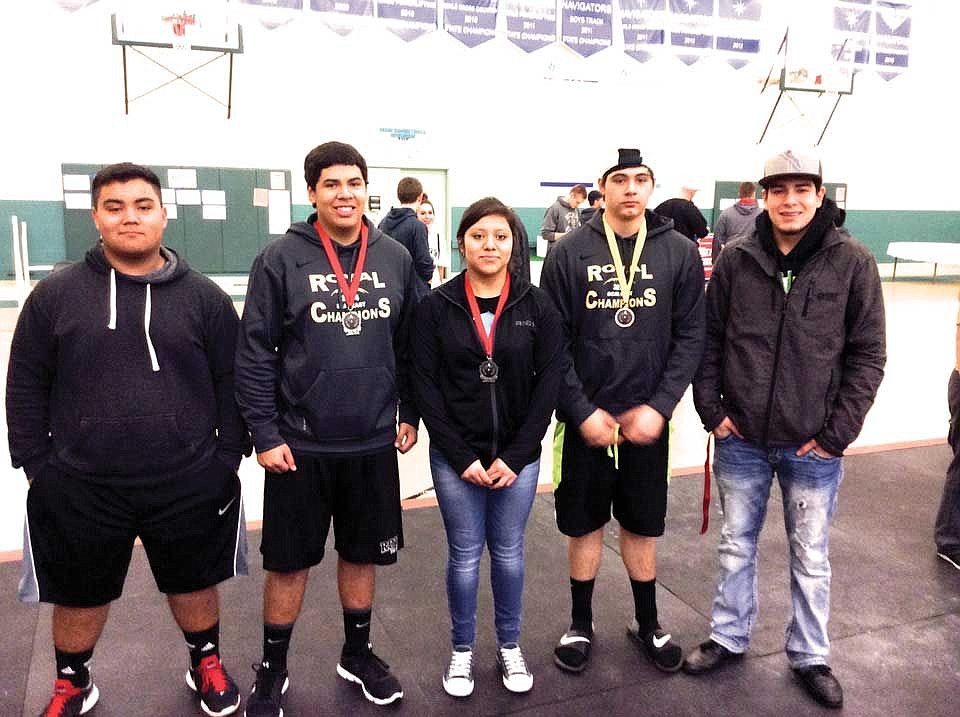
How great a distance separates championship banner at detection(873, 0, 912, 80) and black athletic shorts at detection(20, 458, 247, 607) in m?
14.9

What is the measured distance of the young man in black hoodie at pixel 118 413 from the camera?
1.86 meters

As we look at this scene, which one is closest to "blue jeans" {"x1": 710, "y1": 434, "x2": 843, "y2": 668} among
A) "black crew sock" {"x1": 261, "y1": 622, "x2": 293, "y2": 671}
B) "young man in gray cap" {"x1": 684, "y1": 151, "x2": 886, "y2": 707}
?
"young man in gray cap" {"x1": 684, "y1": 151, "x2": 886, "y2": 707}

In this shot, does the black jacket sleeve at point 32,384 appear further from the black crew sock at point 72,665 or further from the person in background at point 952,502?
the person in background at point 952,502

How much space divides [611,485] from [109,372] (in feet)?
4.82

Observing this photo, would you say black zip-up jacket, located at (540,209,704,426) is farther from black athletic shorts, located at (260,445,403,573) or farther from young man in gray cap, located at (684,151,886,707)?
black athletic shorts, located at (260,445,403,573)

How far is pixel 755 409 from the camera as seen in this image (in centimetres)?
220

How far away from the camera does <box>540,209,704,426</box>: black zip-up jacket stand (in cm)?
226

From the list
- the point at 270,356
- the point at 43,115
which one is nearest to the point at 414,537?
the point at 270,356

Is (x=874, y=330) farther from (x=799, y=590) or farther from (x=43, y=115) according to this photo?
(x=43, y=115)

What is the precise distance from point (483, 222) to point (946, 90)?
616 inches

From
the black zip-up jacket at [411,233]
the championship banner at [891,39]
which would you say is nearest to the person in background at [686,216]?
the black zip-up jacket at [411,233]

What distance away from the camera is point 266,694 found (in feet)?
6.99

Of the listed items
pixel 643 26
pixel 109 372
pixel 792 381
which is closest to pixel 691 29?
pixel 643 26

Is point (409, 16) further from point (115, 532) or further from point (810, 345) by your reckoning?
point (115, 532)
